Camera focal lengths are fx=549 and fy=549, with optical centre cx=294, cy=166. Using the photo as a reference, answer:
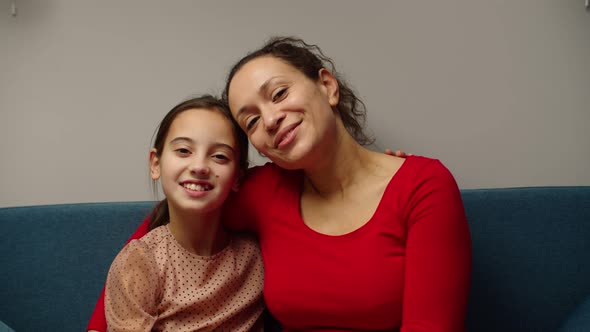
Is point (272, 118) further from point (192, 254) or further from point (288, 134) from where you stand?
point (192, 254)

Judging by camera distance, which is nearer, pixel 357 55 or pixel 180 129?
pixel 180 129

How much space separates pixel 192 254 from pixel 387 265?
1.52 ft

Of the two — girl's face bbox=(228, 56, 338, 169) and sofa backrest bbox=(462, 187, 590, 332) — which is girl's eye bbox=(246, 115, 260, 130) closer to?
girl's face bbox=(228, 56, 338, 169)

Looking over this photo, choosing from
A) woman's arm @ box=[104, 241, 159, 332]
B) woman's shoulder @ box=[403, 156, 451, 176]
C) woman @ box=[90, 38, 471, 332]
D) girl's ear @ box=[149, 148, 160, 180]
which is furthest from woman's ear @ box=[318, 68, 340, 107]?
woman's arm @ box=[104, 241, 159, 332]

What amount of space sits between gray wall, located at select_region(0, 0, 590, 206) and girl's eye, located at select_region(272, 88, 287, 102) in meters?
0.47

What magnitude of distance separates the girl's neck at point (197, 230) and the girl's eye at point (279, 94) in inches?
12.8

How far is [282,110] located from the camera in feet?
3.89

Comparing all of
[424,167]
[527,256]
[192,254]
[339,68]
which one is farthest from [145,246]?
[527,256]

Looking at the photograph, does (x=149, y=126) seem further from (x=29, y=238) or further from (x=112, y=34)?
(x=29, y=238)

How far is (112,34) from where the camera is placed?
165 centimetres

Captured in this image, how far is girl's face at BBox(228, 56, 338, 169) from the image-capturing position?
118cm

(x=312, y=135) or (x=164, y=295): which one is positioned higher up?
(x=312, y=135)

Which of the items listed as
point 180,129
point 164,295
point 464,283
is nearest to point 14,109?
point 180,129

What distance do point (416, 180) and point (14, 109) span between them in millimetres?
1234
